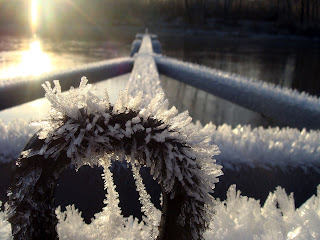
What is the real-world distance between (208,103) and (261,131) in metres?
1.75

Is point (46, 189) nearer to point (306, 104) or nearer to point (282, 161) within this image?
point (282, 161)

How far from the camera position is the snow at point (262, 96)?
111 centimetres

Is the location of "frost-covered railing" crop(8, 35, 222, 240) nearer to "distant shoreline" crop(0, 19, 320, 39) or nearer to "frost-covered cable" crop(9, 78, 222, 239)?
"frost-covered cable" crop(9, 78, 222, 239)

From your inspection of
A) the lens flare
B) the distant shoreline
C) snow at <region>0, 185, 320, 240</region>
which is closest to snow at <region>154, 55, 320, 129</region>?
snow at <region>0, 185, 320, 240</region>

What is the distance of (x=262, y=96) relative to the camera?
1375 millimetres

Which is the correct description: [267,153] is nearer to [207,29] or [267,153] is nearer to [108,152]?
[108,152]

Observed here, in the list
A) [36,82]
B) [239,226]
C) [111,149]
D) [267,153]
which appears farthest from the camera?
[36,82]

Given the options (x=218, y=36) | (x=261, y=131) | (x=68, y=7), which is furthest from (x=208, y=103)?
(x=68, y=7)

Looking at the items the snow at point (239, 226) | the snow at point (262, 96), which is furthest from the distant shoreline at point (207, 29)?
the snow at point (239, 226)

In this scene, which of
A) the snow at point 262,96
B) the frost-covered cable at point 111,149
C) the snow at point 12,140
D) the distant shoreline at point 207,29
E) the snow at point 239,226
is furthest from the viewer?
the distant shoreline at point 207,29

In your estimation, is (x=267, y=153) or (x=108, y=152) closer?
(x=108, y=152)

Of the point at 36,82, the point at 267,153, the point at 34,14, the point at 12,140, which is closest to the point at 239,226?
the point at 267,153

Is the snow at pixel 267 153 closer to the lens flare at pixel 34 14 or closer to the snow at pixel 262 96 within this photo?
the snow at pixel 262 96

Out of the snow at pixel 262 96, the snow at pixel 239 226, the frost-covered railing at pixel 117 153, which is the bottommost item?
the snow at pixel 262 96
